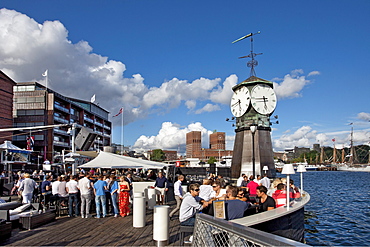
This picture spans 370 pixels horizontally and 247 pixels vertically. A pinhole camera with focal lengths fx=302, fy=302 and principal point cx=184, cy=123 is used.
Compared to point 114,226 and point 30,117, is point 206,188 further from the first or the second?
point 30,117

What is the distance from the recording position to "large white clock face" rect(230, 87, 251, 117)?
3456cm

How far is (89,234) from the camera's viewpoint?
9539 mm

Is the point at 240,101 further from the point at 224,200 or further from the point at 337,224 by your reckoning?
the point at 224,200

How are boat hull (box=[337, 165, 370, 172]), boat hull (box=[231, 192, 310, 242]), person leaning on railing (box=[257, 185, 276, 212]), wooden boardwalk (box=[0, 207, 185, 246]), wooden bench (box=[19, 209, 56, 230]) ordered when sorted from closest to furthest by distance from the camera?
1. boat hull (box=[231, 192, 310, 242])
2. wooden boardwalk (box=[0, 207, 185, 246])
3. person leaning on railing (box=[257, 185, 276, 212])
4. wooden bench (box=[19, 209, 56, 230])
5. boat hull (box=[337, 165, 370, 172])

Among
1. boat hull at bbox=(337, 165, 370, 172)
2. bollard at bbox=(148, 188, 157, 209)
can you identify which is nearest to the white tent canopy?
bollard at bbox=(148, 188, 157, 209)

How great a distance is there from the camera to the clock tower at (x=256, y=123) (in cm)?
3359

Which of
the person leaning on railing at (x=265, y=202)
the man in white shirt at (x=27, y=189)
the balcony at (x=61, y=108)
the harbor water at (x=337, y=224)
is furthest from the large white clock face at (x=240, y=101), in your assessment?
the balcony at (x=61, y=108)

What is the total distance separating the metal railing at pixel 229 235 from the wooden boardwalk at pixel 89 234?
4396 millimetres

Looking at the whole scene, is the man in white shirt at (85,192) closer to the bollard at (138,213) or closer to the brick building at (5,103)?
the bollard at (138,213)

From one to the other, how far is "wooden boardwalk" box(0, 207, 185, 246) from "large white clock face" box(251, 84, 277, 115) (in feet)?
80.5

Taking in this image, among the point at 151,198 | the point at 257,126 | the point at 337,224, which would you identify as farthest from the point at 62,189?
the point at 257,126

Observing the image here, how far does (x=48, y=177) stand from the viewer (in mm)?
14547

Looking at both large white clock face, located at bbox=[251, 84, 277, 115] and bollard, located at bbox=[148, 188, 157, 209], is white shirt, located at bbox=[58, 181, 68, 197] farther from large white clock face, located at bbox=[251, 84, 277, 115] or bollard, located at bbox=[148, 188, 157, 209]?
large white clock face, located at bbox=[251, 84, 277, 115]

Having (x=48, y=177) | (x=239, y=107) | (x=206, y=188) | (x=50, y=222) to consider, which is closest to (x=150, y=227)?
(x=206, y=188)
